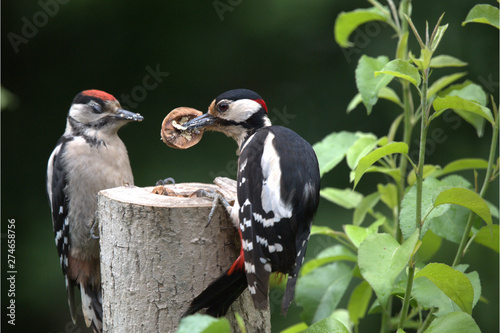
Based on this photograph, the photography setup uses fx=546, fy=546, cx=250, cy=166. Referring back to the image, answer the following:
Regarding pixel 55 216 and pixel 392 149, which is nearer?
pixel 392 149

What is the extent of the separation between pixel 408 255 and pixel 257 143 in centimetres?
72

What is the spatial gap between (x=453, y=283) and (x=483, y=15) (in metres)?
0.85

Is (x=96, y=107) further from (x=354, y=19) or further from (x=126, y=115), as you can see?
(x=354, y=19)

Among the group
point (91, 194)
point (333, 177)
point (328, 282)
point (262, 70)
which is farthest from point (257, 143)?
point (262, 70)

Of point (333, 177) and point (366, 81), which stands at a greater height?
point (366, 81)

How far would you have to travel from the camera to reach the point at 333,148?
2.10 metres

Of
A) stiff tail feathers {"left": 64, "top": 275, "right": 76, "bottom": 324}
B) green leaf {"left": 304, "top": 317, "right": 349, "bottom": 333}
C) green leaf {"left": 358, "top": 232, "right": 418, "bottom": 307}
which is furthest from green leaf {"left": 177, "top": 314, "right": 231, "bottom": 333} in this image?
stiff tail feathers {"left": 64, "top": 275, "right": 76, "bottom": 324}

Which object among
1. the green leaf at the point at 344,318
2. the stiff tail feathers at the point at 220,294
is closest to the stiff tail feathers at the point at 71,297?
the stiff tail feathers at the point at 220,294

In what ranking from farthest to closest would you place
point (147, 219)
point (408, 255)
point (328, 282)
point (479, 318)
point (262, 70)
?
point (262, 70)
point (479, 318)
point (328, 282)
point (147, 219)
point (408, 255)

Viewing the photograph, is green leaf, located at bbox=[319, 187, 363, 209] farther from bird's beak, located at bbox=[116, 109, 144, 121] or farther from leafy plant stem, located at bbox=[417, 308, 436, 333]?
bird's beak, located at bbox=[116, 109, 144, 121]

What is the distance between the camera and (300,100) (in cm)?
409

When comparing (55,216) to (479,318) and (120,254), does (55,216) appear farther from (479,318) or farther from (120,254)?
(479,318)

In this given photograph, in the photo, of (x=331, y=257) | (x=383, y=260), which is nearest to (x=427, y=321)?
(x=331, y=257)

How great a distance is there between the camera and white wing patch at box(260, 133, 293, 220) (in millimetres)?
1751
